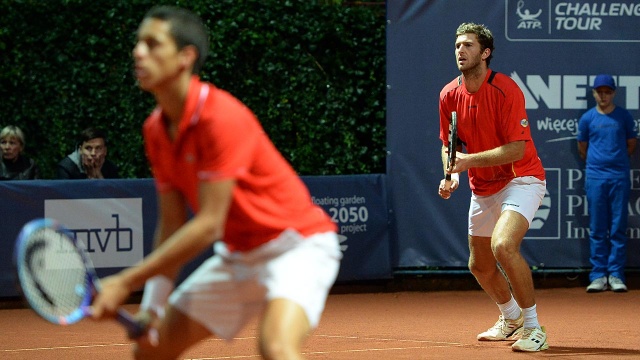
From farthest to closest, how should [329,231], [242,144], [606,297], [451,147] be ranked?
[606,297] < [451,147] < [329,231] < [242,144]

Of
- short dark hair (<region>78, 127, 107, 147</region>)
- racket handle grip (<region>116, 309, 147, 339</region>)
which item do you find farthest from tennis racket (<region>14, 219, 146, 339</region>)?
short dark hair (<region>78, 127, 107, 147</region>)

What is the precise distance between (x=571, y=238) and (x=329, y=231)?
6.81 meters

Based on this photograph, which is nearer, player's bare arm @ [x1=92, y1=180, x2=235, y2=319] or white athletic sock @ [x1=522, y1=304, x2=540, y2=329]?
player's bare arm @ [x1=92, y1=180, x2=235, y2=319]

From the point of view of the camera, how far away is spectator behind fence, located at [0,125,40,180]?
974cm

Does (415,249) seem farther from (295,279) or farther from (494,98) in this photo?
(295,279)

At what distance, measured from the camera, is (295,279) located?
12.7ft

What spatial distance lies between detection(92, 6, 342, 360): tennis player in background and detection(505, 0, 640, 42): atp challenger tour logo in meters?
6.68

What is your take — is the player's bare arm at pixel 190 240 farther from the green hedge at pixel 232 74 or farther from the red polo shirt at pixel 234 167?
the green hedge at pixel 232 74

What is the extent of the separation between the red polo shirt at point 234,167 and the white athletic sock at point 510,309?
3.62 meters

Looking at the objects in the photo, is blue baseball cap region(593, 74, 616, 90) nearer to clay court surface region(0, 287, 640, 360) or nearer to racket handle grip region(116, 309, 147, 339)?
clay court surface region(0, 287, 640, 360)

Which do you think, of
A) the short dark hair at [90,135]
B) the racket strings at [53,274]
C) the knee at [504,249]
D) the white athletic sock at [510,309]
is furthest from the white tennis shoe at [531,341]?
the short dark hair at [90,135]

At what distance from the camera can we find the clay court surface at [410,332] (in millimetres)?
7141

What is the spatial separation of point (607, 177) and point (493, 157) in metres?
3.71

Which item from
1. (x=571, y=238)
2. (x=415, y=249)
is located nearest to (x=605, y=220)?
(x=571, y=238)
